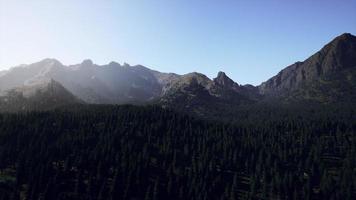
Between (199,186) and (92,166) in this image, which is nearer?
(199,186)

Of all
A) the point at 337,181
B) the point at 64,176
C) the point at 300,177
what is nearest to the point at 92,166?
the point at 64,176

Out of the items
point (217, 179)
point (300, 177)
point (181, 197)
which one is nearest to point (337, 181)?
point (300, 177)

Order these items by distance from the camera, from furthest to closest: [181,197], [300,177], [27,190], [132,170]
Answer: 1. [300,177]
2. [132,170]
3. [181,197]
4. [27,190]

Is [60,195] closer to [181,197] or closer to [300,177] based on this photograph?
[181,197]

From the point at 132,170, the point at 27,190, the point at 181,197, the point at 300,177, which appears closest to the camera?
the point at 27,190

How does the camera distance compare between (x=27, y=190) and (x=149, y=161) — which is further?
(x=149, y=161)

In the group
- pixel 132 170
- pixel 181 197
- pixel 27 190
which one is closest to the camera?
pixel 27 190

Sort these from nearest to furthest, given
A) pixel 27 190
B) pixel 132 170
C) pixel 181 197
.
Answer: pixel 27 190 < pixel 181 197 < pixel 132 170

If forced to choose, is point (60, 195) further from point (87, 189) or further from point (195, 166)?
point (195, 166)

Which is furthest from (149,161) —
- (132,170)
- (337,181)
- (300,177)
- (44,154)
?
(337,181)
